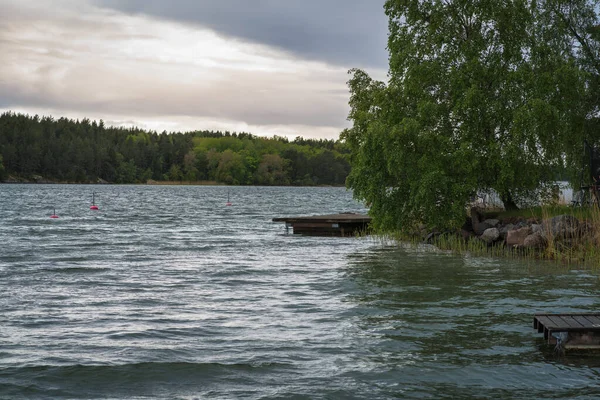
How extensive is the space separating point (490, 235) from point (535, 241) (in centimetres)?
317

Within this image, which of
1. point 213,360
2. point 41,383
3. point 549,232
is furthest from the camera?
point 549,232

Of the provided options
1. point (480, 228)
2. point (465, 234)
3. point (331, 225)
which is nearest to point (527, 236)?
point (480, 228)

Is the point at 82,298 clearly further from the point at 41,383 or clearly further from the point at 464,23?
the point at 464,23

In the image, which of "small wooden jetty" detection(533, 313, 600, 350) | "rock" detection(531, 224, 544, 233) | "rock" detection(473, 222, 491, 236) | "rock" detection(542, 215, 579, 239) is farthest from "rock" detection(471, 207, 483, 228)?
"small wooden jetty" detection(533, 313, 600, 350)

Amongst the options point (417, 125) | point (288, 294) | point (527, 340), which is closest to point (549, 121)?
point (417, 125)

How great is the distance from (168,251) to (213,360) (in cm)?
1858

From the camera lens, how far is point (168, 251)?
28.6 m

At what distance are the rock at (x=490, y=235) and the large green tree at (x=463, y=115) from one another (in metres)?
1.35

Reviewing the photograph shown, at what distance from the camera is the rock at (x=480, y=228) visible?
29.2m

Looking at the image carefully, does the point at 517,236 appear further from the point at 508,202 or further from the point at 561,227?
the point at 508,202

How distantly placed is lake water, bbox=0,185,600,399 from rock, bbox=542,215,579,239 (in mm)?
2510

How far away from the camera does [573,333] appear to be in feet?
35.1

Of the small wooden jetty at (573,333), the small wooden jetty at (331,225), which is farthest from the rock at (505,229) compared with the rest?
the small wooden jetty at (573,333)

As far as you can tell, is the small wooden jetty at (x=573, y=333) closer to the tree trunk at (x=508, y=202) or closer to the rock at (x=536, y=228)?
the rock at (x=536, y=228)
